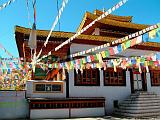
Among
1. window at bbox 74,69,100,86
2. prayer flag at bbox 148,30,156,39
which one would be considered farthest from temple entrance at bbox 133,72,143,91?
prayer flag at bbox 148,30,156,39

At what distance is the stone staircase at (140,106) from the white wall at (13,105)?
6.90 meters

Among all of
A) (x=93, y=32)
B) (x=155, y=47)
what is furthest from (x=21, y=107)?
(x=155, y=47)

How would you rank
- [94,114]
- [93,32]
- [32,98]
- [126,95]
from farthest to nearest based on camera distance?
[93,32] → [126,95] → [94,114] → [32,98]

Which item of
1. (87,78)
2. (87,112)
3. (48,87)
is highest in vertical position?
(87,78)

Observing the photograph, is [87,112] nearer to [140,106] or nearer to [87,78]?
[87,78]

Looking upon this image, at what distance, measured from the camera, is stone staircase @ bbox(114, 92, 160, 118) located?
1521 centimetres

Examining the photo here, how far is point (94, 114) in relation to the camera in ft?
51.9

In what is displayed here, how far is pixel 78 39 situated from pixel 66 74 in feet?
10.4

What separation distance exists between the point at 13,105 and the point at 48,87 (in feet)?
8.94

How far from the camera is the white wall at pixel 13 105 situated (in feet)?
49.4

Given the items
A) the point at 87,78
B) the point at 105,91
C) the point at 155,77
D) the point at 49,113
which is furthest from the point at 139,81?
the point at 49,113

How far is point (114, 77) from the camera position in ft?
60.0

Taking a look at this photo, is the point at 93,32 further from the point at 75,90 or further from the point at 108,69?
the point at 75,90

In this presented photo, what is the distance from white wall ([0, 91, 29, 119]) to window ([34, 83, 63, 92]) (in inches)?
44.8
